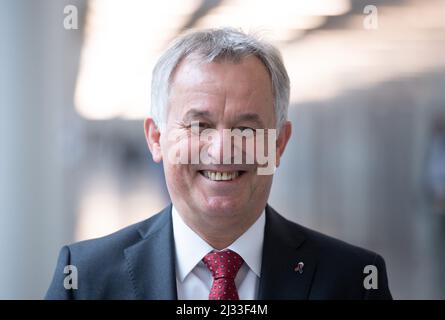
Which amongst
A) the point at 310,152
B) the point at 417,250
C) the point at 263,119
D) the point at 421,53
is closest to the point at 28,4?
the point at 263,119

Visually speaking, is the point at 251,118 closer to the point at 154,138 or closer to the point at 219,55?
the point at 219,55

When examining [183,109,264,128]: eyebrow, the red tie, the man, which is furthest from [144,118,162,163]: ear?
the red tie

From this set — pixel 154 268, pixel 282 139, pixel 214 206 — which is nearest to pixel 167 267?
pixel 154 268

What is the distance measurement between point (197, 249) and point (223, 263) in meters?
0.07

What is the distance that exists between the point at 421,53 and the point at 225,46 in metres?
0.80

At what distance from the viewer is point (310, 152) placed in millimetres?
1559

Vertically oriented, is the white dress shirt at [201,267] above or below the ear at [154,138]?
below

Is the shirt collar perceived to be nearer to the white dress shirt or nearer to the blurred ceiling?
the white dress shirt

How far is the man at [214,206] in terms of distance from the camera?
1114 millimetres

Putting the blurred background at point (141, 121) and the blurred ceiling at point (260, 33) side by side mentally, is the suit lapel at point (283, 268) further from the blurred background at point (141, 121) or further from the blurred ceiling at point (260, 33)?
the blurred ceiling at point (260, 33)

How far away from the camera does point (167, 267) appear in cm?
115

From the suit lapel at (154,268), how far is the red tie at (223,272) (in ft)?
0.28

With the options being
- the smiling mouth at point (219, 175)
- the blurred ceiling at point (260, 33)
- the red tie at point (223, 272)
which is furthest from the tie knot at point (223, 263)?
the blurred ceiling at point (260, 33)

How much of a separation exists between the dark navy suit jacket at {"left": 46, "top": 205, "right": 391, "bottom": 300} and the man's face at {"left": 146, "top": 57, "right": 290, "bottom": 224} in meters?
0.11
